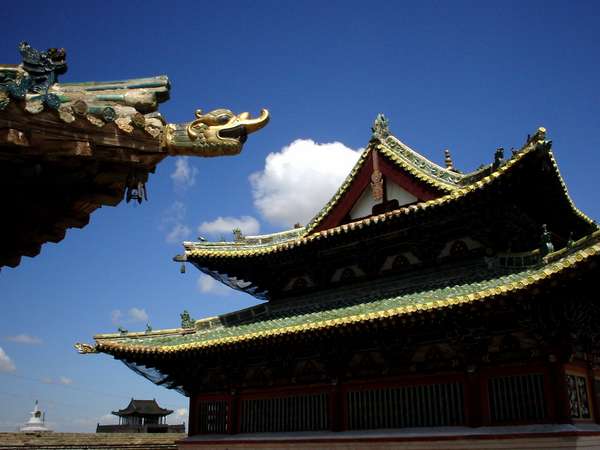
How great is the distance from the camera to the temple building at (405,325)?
1303cm

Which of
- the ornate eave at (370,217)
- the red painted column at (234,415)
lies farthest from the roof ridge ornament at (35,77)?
the red painted column at (234,415)

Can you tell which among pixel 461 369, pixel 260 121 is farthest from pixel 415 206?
pixel 260 121

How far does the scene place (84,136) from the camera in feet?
14.9

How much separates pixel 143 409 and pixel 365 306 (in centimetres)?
4706

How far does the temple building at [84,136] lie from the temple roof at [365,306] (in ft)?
30.7

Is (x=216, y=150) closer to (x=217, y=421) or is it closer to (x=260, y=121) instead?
(x=260, y=121)

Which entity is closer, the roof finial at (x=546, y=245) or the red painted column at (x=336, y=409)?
the roof finial at (x=546, y=245)

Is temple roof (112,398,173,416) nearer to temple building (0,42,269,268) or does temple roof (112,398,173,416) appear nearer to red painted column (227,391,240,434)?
red painted column (227,391,240,434)

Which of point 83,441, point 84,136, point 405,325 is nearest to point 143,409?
point 83,441

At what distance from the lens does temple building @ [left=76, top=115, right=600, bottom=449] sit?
1303cm

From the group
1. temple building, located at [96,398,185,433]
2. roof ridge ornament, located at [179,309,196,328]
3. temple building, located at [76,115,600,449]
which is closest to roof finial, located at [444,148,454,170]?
temple building, located at [76,115,600,449]

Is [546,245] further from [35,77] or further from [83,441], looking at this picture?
[83,441]

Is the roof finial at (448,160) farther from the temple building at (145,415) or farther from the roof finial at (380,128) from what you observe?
the temple building at (145,415)

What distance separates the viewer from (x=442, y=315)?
13.5 m
